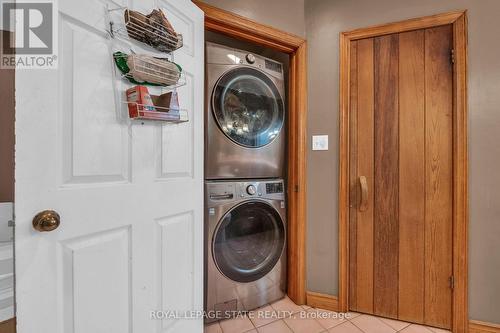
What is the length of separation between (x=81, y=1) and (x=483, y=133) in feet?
6.98

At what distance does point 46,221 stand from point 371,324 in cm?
187

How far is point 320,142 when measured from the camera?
6.09ft

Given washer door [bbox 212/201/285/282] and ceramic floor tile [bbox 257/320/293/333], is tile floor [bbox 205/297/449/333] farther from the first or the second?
washer door [bbox 212/201/285/282]

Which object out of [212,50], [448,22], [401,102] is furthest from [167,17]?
[448,22]

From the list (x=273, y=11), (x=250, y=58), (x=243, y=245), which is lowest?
(x=243, y=245)

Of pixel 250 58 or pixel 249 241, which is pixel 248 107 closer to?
pixel 250 58

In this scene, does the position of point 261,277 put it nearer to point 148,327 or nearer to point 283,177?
point 283,177

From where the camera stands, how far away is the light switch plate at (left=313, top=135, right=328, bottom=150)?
1.84 metres

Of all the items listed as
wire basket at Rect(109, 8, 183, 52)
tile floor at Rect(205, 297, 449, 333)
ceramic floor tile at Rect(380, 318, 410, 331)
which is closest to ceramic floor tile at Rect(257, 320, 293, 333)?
tile floor at Rect(205, 297, 449, 333)

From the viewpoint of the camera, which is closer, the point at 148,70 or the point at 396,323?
the point at 148,70

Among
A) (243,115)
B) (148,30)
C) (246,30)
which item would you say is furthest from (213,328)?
(246,30)

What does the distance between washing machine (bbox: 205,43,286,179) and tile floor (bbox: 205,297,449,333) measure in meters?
0.97

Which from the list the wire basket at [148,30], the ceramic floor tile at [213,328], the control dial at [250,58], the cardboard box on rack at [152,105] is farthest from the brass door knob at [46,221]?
the control dial at [250,58]

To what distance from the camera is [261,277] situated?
183 cm
